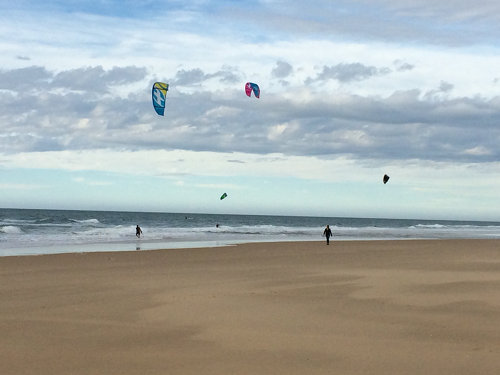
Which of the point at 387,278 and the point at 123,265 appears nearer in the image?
the point at 387,278

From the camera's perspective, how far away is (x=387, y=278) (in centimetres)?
1349

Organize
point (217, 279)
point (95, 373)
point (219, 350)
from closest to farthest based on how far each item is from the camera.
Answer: point (95, 373), point (219, 350), point (217, 279)

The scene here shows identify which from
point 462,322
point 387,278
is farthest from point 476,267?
point 462,322

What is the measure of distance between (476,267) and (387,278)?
4826 millimetres

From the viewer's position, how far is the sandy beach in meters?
5.99

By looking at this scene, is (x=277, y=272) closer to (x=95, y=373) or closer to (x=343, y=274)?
(x=343, y=274)

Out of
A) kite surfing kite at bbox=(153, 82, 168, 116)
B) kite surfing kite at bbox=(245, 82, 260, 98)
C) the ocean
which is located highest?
kite surfing kite at bbox=(245, 82, 260, 98)

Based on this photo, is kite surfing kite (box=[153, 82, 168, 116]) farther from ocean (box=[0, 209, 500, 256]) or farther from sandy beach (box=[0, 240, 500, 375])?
sandy beach (box=[0, 240, 500, 375])

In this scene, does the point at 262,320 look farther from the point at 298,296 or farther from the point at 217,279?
the point at 217,279

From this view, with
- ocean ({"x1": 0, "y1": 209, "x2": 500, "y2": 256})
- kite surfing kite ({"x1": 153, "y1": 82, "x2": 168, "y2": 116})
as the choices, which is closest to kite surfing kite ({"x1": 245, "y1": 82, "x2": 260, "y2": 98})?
kite surfing kite ({"x1": 153, "y1": 82, "x2": 168, "y2": 116})

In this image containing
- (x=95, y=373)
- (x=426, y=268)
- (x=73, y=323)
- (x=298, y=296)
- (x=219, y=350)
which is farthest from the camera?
(x=426, y=268)

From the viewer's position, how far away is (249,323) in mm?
7941

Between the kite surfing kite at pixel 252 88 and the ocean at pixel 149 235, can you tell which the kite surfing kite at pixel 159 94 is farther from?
the ocean at pixel 149 235

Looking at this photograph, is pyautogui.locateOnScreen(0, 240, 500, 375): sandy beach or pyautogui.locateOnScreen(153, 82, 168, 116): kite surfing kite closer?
pyautogui.locateOnScreen(0, 240, 500, 375): sandy beach
